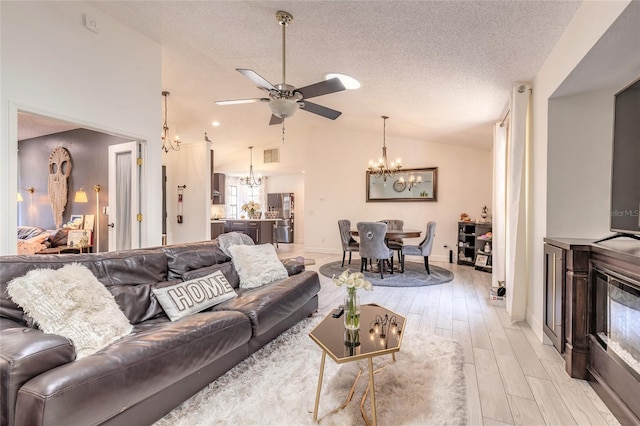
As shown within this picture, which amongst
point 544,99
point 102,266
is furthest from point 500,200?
point 102,266

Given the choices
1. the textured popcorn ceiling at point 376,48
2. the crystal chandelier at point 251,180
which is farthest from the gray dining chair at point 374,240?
the crystal chandelier at point 251,180

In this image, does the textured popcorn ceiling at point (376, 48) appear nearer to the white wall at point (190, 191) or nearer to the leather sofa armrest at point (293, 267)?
the white wall at point (190, 191)

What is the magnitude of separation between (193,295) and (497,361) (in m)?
2.39

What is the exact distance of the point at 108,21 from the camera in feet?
10.2

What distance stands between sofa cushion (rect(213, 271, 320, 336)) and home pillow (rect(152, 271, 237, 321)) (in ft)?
0.27

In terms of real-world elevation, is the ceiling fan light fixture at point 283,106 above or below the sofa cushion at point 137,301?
above

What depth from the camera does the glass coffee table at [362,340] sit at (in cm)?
155

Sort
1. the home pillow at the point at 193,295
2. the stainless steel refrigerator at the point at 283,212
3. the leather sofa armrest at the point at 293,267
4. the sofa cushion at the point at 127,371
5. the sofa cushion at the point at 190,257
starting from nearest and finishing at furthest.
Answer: the sofa cushion at the point at 127,371 < the home pillow at the point at 193,295 < the sofa cushion at the point at 190,257 < the leather sofa armrest at the point at 293,267 < the stainless steel refrigerator at the point at 283,212

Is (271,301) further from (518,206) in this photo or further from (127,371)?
(518,206)

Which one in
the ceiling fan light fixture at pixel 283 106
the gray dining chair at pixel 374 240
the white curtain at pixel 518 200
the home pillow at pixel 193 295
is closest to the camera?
the home pillow at pixel 193 295

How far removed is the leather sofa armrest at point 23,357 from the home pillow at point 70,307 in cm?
10

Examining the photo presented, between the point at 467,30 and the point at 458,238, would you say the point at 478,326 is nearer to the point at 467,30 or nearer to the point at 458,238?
the point at 467,30

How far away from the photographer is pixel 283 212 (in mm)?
10414

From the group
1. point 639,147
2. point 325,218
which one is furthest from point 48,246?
point 639,147
